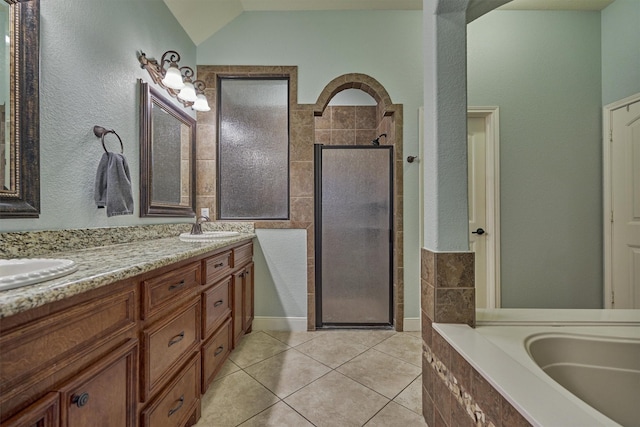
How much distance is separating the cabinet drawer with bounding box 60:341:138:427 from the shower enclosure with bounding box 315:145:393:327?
5.53ft

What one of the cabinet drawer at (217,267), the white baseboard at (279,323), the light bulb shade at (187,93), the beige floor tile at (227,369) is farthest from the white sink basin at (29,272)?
the white baseboard at (279,323)

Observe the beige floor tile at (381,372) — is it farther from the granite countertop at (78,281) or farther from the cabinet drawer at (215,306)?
the granite countertop at (78,281)

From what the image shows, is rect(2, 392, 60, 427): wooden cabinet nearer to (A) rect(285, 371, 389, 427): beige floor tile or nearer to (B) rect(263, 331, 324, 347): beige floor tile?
(A) rect(285, 371, 389, 427): beige floor tile

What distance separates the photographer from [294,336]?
2.23m

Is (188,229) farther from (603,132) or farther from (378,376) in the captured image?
(603,132)

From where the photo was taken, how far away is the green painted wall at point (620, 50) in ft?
6.81

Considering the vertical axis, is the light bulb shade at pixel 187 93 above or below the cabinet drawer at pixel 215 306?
above

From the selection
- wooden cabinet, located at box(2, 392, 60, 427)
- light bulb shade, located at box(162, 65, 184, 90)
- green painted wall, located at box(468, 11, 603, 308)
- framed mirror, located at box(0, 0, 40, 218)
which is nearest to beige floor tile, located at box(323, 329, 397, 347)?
green painted wall, located at box(468, 11, 603, 308)

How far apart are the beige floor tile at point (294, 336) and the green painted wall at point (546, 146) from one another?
183 centimetres

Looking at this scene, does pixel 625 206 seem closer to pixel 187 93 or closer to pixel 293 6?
pixel 293 6

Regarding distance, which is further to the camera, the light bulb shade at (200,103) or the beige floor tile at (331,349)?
the light bulb shade at (200,103)

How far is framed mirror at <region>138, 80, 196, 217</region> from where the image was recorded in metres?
1.71

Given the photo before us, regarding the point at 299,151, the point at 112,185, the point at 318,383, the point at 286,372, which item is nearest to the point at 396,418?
the point at 318,383

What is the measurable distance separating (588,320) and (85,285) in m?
1.97
